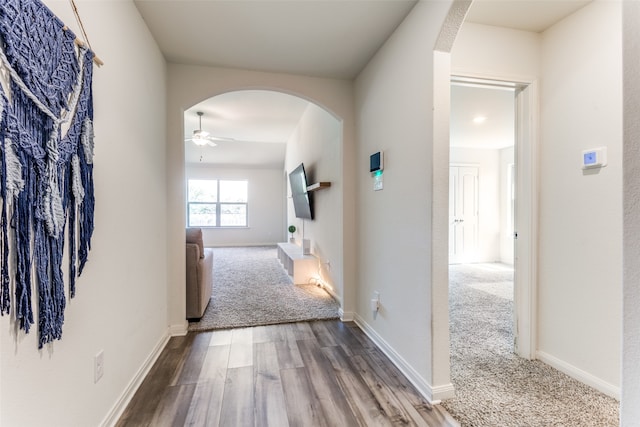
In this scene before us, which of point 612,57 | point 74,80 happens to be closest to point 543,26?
point 612,57

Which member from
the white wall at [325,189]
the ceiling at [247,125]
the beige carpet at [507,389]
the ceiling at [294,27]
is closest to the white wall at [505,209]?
the beige carpet at [507,389]

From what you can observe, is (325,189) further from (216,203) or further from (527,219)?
(216,203)

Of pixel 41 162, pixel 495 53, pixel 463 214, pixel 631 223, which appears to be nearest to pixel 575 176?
pixel 495 53

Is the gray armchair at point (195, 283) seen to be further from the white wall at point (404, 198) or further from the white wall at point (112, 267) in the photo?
the white wall at point (404, 198)

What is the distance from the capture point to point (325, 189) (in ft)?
12.9

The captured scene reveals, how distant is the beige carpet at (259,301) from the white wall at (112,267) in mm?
717

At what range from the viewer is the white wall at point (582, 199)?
1656 mm

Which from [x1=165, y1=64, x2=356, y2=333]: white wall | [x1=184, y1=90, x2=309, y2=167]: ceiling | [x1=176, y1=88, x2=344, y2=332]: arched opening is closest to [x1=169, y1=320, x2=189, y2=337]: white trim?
[x1=165, y1=64, x2=356, y2=333]: white wall

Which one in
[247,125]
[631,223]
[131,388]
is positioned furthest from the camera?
[247,125]

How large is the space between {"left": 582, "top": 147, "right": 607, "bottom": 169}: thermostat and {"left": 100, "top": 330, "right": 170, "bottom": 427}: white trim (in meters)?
3.02

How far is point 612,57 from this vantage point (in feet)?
5.45

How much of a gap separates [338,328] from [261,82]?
2442 mm

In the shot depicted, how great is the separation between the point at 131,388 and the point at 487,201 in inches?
260

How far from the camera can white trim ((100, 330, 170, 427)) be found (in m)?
1.44
